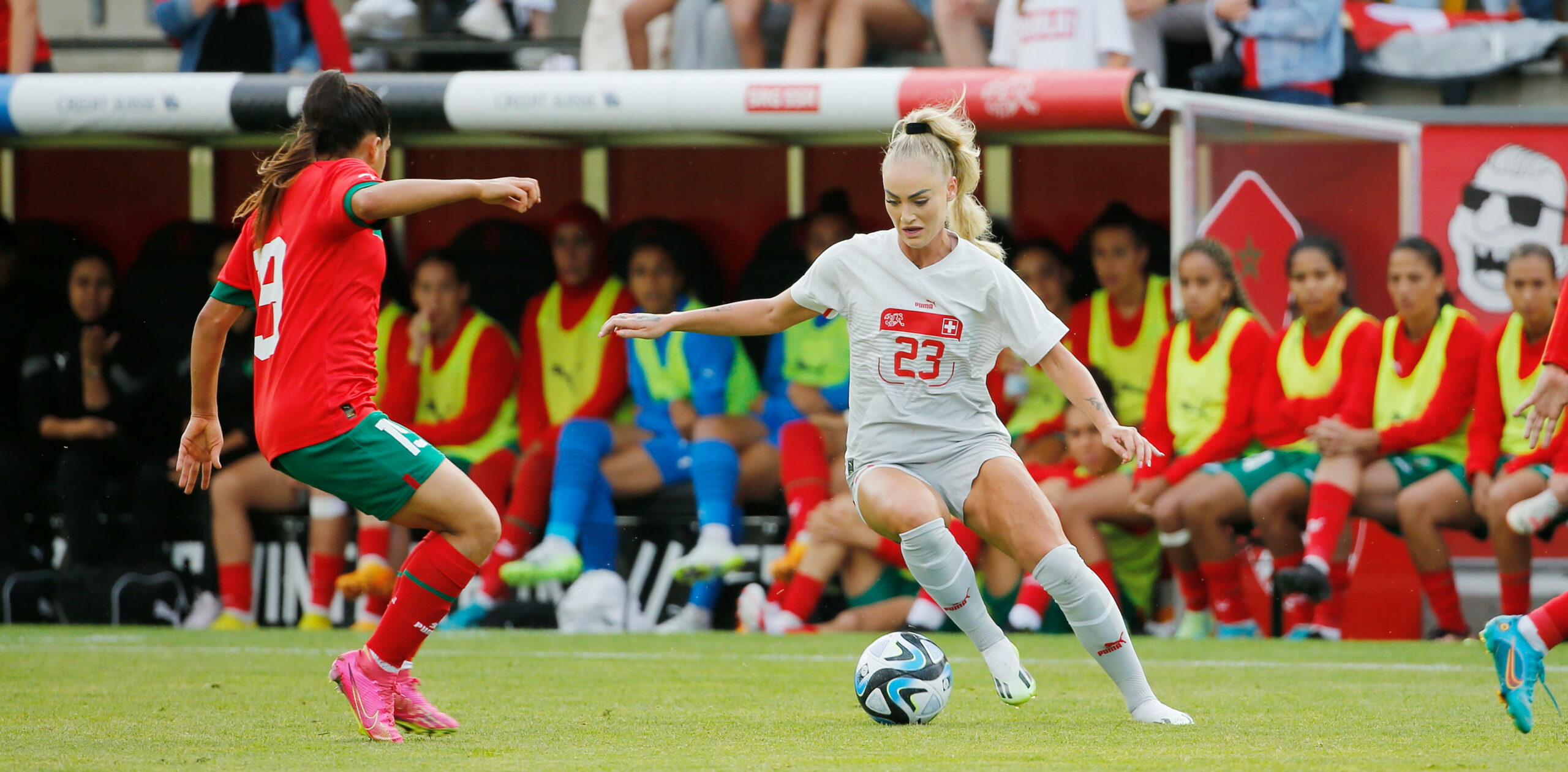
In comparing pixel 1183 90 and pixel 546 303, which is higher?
pixel 1183 90

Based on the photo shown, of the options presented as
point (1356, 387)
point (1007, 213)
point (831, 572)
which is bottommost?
point (831, 572)

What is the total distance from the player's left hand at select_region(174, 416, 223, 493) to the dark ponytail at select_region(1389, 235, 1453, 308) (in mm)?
5142

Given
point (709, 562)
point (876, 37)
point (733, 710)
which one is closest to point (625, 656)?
point (709, 562)

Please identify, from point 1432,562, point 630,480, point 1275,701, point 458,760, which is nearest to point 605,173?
point 630,480

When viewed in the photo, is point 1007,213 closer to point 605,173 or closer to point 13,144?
point 605,173

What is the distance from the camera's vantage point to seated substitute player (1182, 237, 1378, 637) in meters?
8.20

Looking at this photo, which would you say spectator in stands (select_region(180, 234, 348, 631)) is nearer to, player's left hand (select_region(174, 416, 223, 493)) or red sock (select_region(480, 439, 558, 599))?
red sock (select_region(480, 439, 558, 599))

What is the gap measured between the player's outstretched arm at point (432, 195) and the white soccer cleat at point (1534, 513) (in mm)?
4662

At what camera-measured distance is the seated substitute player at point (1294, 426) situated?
820 centimetres

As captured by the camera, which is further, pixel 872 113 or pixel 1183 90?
pixel 1183 90

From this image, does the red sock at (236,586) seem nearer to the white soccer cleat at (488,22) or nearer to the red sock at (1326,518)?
the white soccer cleat at (488,22)

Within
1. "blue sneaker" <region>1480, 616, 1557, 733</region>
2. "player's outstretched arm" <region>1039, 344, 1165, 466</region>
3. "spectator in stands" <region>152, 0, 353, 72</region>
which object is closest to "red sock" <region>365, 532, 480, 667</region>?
"player's outstretched arm" <region>1039, 344, 1165, 466</region>

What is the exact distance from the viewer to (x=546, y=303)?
32.7 feet

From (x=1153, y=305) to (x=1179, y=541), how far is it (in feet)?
4.40
